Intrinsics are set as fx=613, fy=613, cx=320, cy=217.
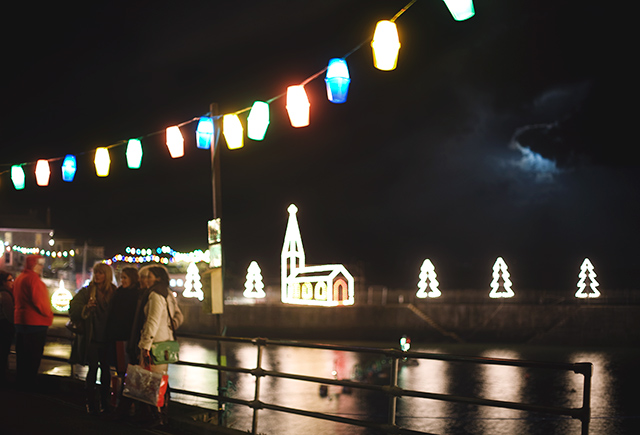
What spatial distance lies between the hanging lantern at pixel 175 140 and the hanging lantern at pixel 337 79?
15.7 feet

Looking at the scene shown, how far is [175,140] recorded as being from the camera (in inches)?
541

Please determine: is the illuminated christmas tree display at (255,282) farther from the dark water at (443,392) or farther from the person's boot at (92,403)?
the person's boot at (92,403)

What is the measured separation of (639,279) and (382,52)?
5528 centimetres

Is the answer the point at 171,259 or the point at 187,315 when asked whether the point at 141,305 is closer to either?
the point at 187,315

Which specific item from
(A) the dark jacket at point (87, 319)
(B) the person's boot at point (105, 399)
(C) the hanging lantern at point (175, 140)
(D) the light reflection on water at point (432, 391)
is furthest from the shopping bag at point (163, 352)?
(C) the hanging lantern at point (175, 140)

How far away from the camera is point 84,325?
25.6ft

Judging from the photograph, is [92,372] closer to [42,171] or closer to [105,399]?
[105,399]

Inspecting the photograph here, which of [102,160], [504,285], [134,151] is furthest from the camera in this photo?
[504,285]

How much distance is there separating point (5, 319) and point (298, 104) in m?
6.17

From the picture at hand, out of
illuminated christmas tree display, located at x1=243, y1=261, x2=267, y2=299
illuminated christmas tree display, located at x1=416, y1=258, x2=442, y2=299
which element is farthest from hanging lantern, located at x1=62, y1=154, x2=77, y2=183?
illuminated christmas tree display, located at x1=416, y1=258, x2=442, y2=299

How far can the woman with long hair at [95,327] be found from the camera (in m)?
7.66

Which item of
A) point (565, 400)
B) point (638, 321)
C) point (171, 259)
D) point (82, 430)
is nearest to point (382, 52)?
point (82, 430)

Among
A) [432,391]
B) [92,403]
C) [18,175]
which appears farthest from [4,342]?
Result: [18,175]

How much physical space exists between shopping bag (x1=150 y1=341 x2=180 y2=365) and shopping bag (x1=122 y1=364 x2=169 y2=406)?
156 mm
